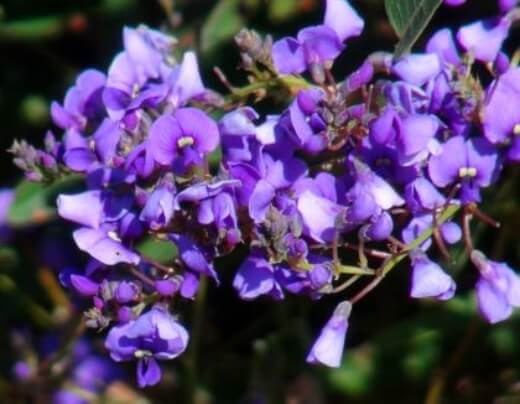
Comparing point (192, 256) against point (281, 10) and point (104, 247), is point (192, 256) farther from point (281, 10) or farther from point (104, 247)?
point (281, 10)

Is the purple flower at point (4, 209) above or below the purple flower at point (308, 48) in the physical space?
below

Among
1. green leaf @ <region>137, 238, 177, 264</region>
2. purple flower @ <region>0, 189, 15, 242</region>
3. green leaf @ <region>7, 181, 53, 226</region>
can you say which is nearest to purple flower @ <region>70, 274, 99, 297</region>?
green leaf @ <region>137, 238, 177, 264</region>

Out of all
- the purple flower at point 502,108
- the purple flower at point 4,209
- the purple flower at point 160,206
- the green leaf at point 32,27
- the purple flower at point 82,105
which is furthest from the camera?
the green leaf at point 32,27

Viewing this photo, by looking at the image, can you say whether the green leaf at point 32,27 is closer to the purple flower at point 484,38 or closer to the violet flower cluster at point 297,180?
the violet flower cluster at point 297,180

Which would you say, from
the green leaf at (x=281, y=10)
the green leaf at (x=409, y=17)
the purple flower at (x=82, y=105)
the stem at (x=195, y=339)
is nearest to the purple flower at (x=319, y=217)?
the green leaf at (x=409, y=17)

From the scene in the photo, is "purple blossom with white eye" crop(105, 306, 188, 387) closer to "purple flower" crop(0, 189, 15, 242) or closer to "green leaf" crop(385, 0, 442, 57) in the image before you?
"green leaf" crop(385, 0, 442, 57)

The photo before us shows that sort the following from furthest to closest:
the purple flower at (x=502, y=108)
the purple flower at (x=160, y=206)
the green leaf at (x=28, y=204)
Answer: the green leaf at (x=28, y=204) < the purple flower at (x=502, y=108) < the purple flower at (x=160, y=206)

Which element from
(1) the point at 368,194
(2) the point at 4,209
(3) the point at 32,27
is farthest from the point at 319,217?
(3) the point at 32,27
